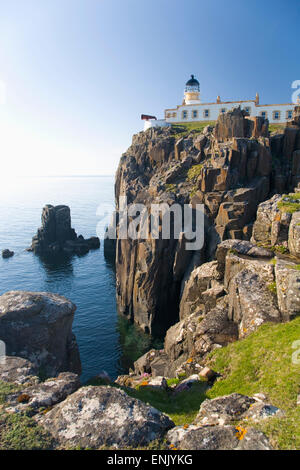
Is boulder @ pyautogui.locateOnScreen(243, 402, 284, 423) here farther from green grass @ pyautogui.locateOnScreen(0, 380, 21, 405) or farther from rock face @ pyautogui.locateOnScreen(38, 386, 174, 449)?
green grass @ pyautogui.locateOnScreen(0, 380, 21, 405)

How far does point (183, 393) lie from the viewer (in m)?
16.0

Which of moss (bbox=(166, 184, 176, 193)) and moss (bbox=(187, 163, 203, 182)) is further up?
moss (bbox=(187, 163, 203, 182))

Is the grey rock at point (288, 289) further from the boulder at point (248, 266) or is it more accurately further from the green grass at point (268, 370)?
the boulder at point (248, 266)

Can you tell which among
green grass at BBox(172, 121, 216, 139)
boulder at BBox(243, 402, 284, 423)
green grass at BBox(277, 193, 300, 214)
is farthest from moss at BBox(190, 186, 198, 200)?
boulder at BBox(243, 402, 284, 423)

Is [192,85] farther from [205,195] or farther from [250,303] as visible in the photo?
[250,303]

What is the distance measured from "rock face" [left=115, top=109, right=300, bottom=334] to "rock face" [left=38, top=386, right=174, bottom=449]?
24.2 metres

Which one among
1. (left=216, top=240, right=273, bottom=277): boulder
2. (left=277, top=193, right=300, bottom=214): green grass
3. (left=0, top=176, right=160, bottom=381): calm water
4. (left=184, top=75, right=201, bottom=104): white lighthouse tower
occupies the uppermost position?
(left=184, top=75, right=201, bottom=104): white lighthouse tower

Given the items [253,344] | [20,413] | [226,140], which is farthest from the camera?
[226,140]

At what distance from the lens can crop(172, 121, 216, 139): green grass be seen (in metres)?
66.6

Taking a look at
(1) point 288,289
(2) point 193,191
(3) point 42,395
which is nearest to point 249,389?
(1) point 288,289

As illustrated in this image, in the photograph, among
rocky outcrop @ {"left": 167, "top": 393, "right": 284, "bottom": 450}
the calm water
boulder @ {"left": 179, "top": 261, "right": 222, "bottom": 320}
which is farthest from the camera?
the calm water
